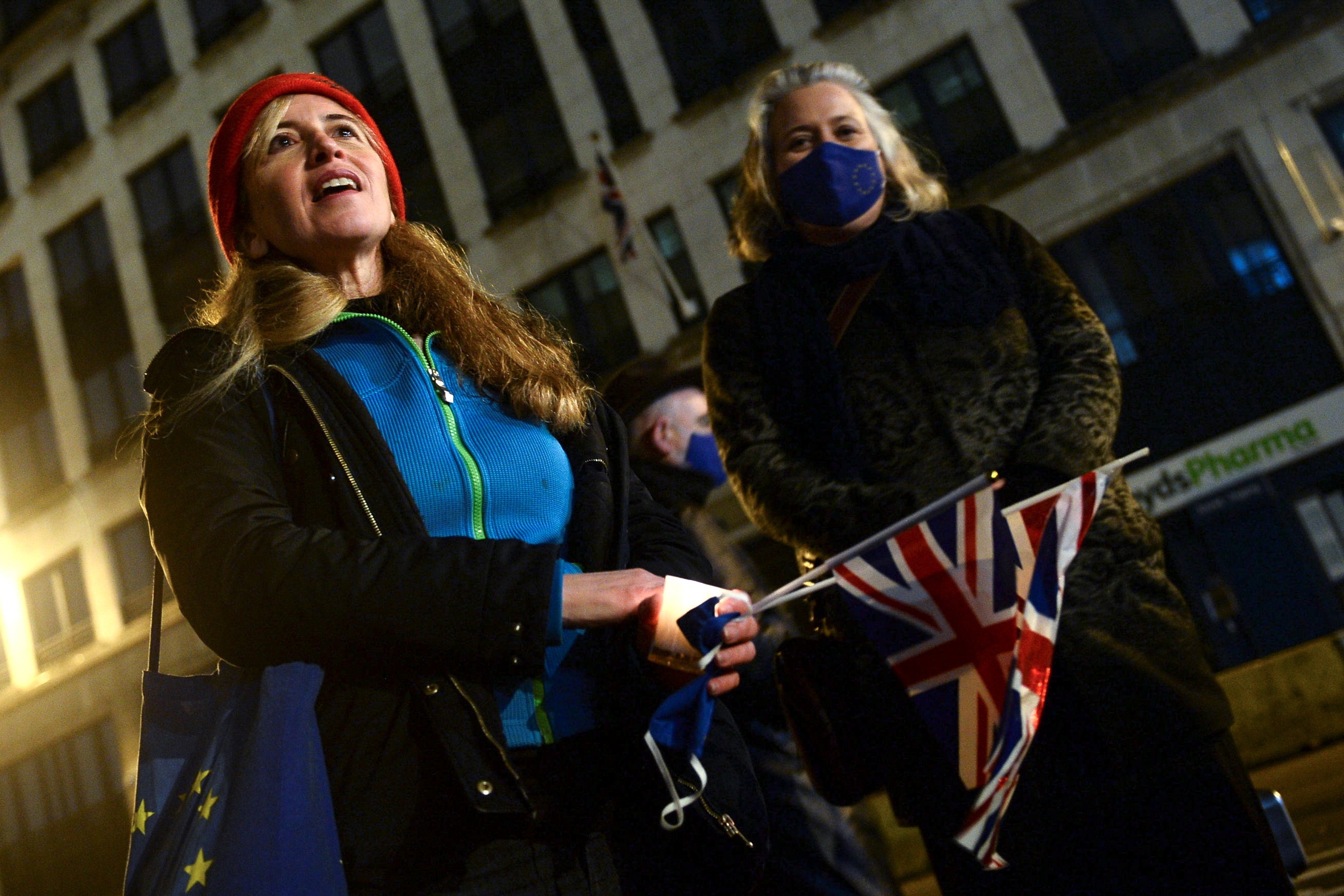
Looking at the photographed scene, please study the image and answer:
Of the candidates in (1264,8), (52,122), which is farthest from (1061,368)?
(52,122)

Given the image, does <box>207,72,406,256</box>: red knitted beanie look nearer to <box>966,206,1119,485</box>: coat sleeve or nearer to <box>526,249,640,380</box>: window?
<box>966,206,1119,485</box>: coat sleeve

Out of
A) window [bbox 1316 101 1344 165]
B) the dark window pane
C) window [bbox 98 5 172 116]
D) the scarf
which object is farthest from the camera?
window [bbox 98 5 172 116]

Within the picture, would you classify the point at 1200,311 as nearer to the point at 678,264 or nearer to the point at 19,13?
the point at 678,264

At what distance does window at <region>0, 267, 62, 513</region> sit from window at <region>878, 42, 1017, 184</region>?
62.0 ft

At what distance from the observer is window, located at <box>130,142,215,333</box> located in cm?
2084

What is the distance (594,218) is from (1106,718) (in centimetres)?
1590

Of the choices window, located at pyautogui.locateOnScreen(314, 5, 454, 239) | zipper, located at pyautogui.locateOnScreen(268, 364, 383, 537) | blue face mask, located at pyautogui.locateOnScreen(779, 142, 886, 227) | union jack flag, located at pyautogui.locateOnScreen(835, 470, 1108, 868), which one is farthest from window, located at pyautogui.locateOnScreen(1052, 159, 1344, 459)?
zipper, located at pyautogui.locateOnScreen(268, 364, 383, 537)

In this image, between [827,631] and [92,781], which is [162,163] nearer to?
[92,781]

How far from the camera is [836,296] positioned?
2441mm

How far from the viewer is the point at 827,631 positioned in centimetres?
223

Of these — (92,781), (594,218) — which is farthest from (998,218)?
(92,781)

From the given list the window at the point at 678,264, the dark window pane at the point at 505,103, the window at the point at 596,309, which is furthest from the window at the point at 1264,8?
the dark window pane at the point at 505,103

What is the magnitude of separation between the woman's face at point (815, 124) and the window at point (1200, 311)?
12315mm

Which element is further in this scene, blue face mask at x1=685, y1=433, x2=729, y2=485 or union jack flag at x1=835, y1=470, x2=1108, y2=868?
blue face mask at x1=685, y1=433, x2=729, y2=485
